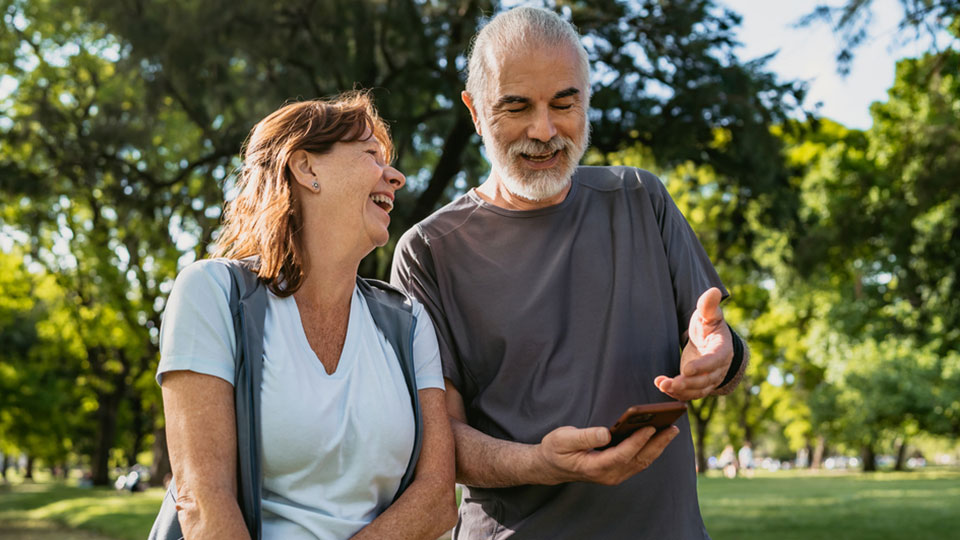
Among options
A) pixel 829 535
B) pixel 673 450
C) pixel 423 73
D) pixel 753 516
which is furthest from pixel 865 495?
pixel 673 450

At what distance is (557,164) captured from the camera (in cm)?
253

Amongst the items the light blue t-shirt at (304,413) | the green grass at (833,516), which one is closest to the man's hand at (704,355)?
the light blue t-shirt at (304,413)

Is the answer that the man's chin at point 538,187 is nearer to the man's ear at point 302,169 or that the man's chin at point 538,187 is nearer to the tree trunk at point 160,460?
the man's ear at point 302,169

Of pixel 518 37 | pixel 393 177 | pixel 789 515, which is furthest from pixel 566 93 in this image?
pixel 789 515

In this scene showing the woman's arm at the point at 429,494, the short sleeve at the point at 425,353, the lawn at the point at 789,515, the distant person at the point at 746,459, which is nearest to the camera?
the woman's arm at the point at 429,494

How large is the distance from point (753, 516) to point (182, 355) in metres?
15.2

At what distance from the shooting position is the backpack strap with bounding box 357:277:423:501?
2305mm

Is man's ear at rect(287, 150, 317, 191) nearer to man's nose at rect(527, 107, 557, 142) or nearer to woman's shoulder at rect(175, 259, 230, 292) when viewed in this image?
woman's shoulder at rect(175, 259, 230, 292)

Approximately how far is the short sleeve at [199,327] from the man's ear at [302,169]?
0.32 meters

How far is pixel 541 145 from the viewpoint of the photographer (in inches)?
98.9

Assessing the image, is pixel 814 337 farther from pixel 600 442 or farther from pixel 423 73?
pixel 600 442

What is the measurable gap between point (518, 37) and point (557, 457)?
3.61 feet

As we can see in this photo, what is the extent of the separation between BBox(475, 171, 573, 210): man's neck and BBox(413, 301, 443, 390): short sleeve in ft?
1.25

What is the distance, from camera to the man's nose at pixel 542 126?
8.14 feet
